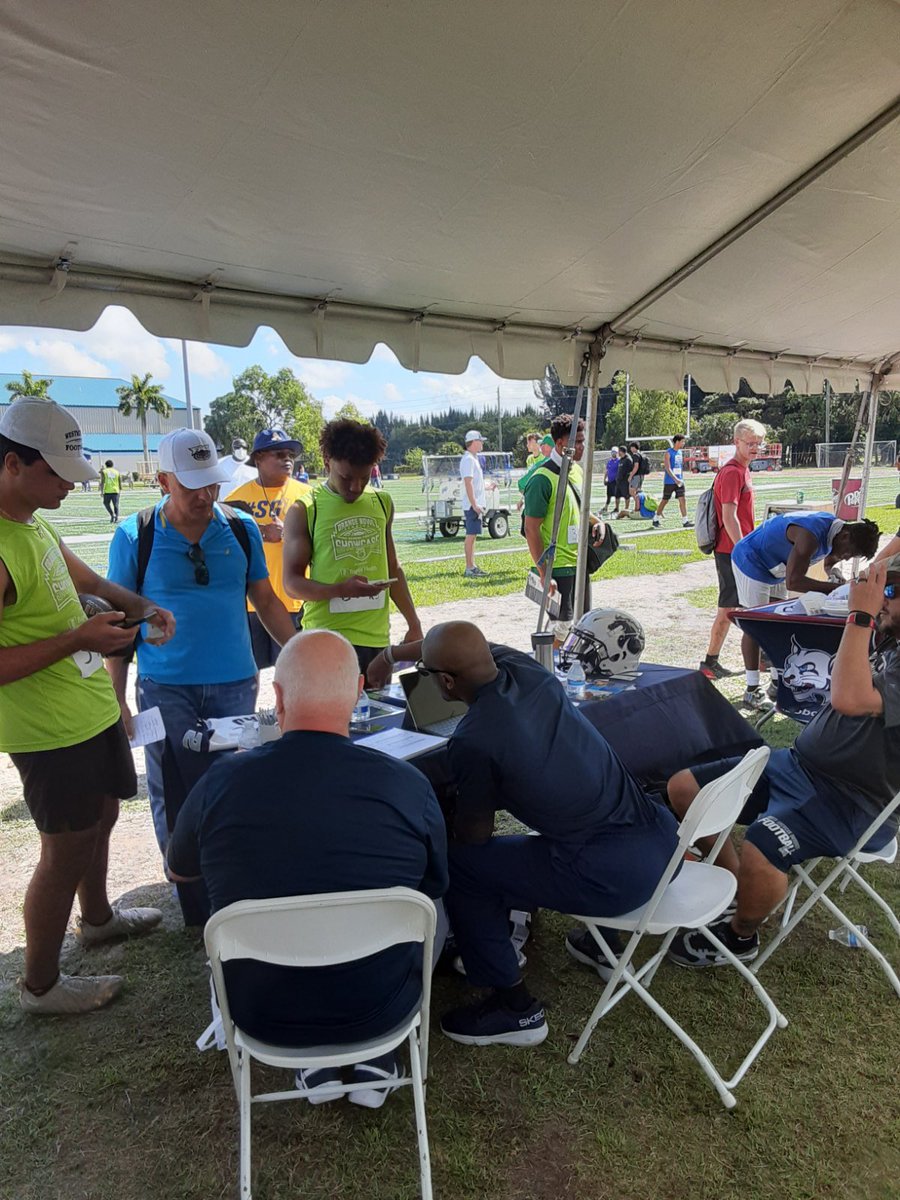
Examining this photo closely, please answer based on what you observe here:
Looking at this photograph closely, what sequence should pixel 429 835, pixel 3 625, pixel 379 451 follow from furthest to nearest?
pixel 379 451
pixel 3 625
pixel 429 835

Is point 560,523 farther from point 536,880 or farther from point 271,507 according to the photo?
point 536,880

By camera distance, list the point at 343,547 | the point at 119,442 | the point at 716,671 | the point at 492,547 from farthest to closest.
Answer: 1. the point at 119,442
2. the point at 492,547
3. the point at 716,671
4. the point at 343,547

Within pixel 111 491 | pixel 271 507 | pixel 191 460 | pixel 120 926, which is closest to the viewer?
pixel 191 460

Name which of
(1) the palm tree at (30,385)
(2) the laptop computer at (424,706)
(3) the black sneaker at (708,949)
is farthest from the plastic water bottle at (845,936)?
(1) the palm tree at (30,385)

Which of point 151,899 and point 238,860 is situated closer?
point 238,860

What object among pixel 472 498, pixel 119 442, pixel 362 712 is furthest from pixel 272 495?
pixel 119 442

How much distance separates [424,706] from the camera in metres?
2.65

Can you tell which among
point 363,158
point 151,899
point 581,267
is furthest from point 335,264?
point 151,899

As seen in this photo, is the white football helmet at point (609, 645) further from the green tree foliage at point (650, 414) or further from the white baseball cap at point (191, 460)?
the green tree foliage at point (650, 414)

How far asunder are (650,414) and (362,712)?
5058 cm

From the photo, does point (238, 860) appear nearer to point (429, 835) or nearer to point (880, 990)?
point (429, 835)

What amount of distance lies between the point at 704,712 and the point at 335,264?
2278 millimetres

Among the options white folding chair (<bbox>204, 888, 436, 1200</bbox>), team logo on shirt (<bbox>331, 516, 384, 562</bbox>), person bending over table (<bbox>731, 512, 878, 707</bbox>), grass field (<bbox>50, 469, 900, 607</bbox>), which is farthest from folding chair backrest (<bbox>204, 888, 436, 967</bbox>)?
grass field (<bbox>50, 469, 900, 607</bbox>)

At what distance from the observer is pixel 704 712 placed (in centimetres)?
309
